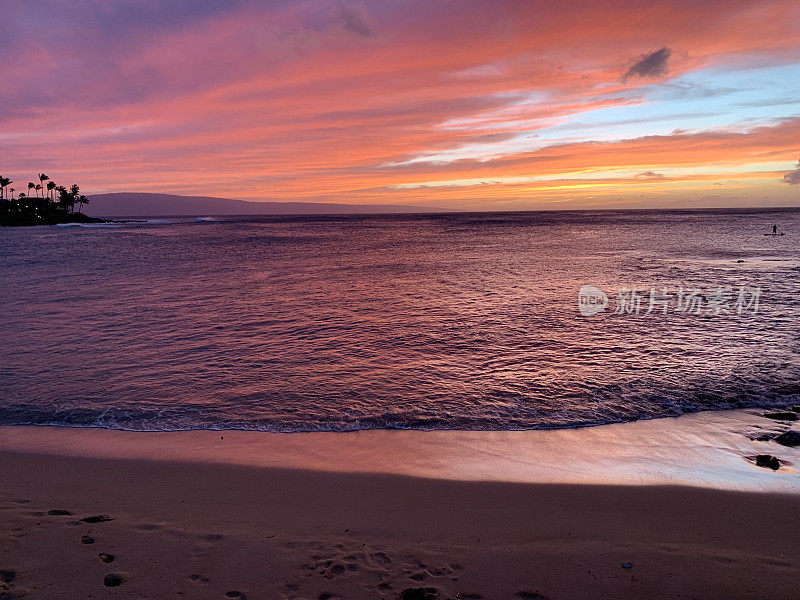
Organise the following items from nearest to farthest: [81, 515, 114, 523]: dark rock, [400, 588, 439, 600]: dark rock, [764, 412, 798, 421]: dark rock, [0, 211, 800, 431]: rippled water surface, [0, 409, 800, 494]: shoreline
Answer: [400, 588, 439, 600]: dark rock → [81, 515, 114, 523]: dark rock → [0, 409, 800, 494]: shoreline → [764, 412, 798, 421]: dark rock → [0, 211, 800, 431]: rippled water surface

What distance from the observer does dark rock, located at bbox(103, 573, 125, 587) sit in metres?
4.52

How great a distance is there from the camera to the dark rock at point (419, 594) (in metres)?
4.34

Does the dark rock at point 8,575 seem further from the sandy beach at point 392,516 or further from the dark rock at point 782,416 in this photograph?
the dark rock at point 782,416

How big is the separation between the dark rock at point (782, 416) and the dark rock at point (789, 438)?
2.99 ft

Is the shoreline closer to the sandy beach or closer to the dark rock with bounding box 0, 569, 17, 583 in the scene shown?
the sandy beach

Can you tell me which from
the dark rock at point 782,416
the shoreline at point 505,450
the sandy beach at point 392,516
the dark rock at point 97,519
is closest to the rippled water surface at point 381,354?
the shoreline at point 505,450

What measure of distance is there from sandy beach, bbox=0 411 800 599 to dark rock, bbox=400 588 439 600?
3.6 inches

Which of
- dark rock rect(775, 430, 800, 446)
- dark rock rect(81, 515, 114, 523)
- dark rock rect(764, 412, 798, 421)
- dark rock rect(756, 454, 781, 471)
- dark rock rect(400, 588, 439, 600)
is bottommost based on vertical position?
dark rock rect(81, 515, 114, 523)

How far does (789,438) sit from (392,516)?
754 centimetres

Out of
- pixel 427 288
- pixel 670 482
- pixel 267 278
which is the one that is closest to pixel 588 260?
pixel 427 288

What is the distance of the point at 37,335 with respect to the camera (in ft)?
53.2

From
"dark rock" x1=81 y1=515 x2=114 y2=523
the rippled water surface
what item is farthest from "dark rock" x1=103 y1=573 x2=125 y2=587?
the rippled water surface

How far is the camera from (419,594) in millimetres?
4391

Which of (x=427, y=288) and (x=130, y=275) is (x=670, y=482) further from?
(x=130, y=275)
